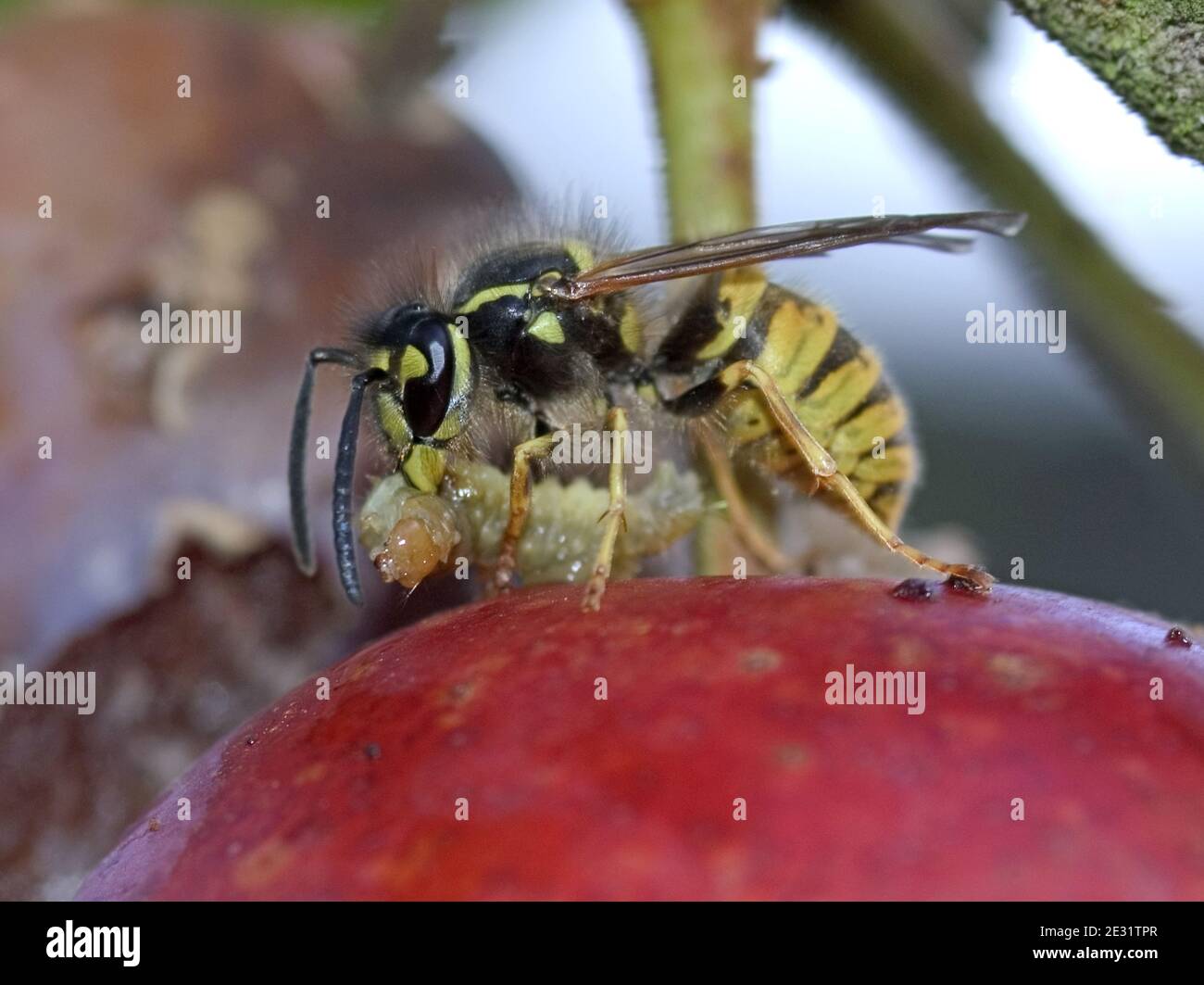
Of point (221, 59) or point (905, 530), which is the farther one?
point (905, 530)

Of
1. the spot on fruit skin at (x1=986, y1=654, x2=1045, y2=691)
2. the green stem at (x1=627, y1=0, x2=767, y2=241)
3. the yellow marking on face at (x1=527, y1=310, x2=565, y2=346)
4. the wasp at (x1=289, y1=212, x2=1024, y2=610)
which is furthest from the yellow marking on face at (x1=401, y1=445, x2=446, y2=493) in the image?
the spot on fruit skin at (x1=986, y1=654, x2=1045, y2=691)

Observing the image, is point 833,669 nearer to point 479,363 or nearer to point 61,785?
point 479,363

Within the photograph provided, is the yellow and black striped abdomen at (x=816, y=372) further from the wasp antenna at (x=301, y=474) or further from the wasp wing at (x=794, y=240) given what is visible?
the wasp antenna at (x=301, y=474)

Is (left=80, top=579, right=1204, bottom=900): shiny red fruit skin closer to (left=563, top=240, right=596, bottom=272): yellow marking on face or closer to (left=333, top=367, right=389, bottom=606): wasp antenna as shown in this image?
(left=333, top=367, right=389, bottom=606): wasp antenna

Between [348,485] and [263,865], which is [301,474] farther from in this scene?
[263,865]

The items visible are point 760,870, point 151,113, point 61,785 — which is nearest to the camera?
point 760,870
